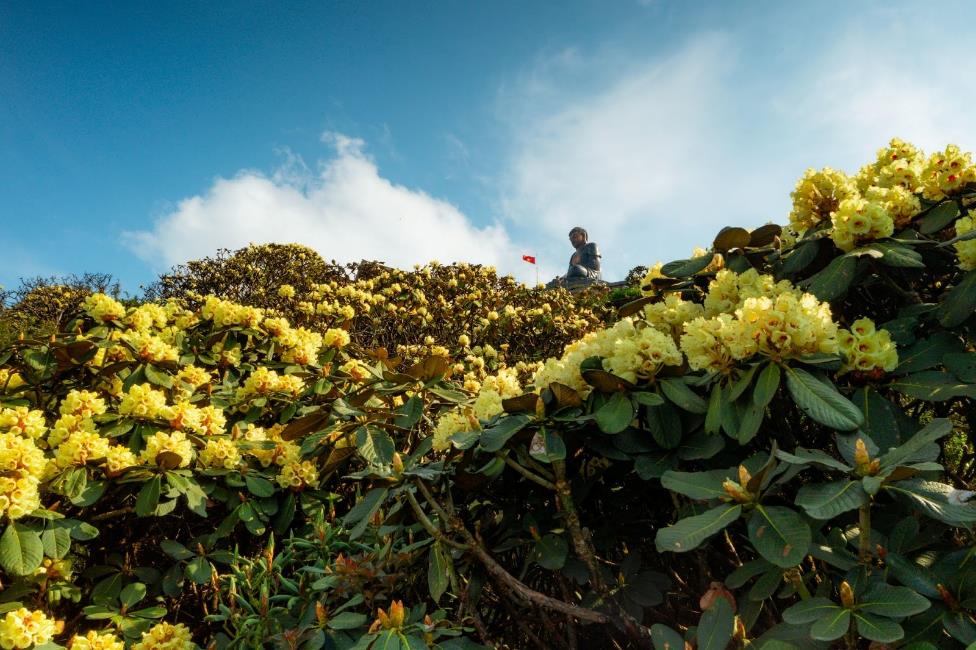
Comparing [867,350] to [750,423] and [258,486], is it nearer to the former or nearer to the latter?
[750,423]

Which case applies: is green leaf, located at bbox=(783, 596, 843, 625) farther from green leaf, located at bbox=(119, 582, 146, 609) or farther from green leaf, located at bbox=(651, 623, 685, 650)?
green leaf, located at bbox=(119, 582, 146, 609)

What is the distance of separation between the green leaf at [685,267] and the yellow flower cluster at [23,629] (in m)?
1.96

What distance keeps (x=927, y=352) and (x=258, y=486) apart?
6.51 feet

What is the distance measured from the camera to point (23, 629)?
145cm

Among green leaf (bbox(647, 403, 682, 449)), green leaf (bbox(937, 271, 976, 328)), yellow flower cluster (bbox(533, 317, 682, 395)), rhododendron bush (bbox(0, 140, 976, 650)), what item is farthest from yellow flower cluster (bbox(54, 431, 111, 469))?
green leaf (bbox(937, 271, 976, 328))

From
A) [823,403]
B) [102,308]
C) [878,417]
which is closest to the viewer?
[823,403]

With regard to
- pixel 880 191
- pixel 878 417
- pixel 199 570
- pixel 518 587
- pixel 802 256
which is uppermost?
pixel 880 191

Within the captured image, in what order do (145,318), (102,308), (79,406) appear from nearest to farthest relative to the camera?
(79,406)
(102,308)
(145,318)

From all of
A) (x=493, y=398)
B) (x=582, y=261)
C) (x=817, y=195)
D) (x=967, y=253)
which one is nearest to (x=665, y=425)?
(x=493, y=398)

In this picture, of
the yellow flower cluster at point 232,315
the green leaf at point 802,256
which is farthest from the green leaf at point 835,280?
the yellow flower cluster at point 232,315

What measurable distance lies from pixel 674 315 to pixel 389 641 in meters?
1.06

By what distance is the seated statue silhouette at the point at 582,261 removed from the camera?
2409 cm

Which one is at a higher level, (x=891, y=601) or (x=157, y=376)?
(x=157, y=376)

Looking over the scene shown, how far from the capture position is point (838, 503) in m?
0.87
